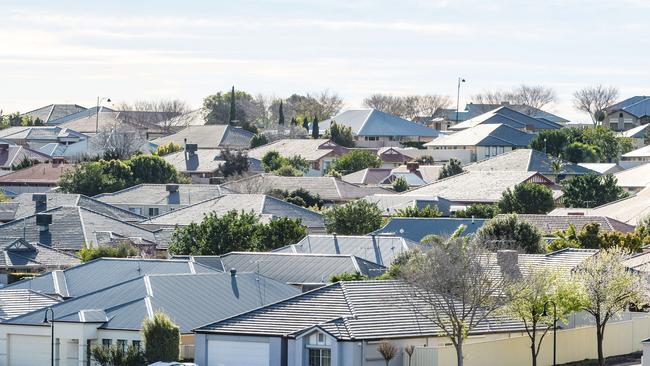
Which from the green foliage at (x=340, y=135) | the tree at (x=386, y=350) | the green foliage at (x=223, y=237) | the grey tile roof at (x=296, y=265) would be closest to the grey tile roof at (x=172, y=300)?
the grey tile roof at (x=296, y=265)

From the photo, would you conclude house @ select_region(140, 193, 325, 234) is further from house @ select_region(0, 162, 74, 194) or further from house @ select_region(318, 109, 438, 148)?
house @ select_region(318, 109, 438, 148)

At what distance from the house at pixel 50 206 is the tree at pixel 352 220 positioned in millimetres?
12062

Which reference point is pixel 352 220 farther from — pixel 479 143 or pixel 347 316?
pixel 479 143

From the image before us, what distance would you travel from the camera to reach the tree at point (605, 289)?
5400 centimetres

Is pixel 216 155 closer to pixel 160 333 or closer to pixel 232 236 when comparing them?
pixel 232 236

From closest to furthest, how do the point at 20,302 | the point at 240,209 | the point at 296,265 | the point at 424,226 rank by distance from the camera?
the point at 20,302 → the point at 296,265 → the point at 424,226 → the point at 240,209

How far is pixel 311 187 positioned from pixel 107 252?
45.0m

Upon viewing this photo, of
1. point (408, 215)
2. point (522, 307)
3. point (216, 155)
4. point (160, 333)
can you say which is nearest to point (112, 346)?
point (160, 333)

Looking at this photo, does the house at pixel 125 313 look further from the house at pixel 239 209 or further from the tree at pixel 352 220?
the house at pixel 239 209

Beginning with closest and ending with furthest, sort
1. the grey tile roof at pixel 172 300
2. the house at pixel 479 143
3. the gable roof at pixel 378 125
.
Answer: the grey tile roof at pixel 172 300 < the house at pixel 479 143 < the gable roof at pixel 378 125

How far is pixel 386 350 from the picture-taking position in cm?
4722

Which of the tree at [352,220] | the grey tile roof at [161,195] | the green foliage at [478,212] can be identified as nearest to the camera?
the tree at [352,220]

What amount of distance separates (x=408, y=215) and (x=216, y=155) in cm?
5790

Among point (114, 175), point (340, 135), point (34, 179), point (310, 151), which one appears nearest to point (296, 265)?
point (114, 175)
